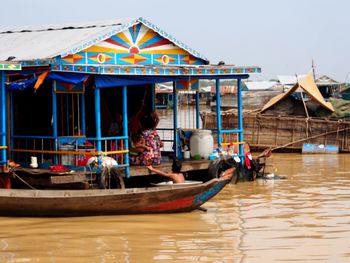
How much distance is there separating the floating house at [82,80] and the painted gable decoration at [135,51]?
2 centimetres

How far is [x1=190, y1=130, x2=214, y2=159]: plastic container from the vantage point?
13.5 meters

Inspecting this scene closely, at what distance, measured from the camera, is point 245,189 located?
45.6ft

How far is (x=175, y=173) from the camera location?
12.0 metres

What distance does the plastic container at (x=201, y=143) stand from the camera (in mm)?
13484

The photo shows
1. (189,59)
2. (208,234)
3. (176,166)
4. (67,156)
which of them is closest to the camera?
(208,234)

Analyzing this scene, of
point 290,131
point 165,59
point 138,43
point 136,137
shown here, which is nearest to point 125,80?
point 136,137

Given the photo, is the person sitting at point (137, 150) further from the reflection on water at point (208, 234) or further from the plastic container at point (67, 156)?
the reflection on water at point (208, 234)

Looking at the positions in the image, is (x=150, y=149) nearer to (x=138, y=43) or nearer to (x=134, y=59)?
(x=134, y=59)

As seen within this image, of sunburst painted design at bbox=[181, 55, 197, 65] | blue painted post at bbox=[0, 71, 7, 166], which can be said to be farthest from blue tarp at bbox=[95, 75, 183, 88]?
sunburst painted design at bbox=[181, 55, 197, 65]

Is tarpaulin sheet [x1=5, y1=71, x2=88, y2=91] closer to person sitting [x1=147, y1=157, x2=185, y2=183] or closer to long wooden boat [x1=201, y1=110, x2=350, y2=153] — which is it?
person sitting [x1=147, y1=157, x2=185, y2=183]

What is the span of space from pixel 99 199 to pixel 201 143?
132 inches

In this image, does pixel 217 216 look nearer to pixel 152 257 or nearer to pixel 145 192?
pixel 145 192

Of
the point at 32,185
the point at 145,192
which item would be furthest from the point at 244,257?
the point at 32,185

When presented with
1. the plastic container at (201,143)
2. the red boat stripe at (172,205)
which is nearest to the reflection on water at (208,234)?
the red boat stripe at (172,205)
